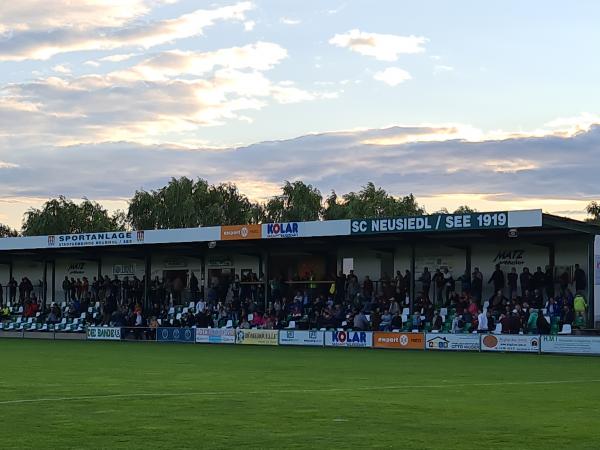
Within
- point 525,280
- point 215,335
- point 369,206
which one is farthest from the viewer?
point 369,206

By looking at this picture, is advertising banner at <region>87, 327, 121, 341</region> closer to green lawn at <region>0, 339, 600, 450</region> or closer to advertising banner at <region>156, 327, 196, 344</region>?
advertising banner at <region>156, 327, 196, 344</region>

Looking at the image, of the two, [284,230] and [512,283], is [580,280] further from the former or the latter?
[284,230]

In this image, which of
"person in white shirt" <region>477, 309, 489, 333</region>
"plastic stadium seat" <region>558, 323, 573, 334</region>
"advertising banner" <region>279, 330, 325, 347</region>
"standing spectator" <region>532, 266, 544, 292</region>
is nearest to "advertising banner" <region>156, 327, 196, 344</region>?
"advertising banner" <region>279, 330, 325, 347</region>

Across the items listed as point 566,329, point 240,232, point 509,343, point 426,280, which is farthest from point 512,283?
point 240,232

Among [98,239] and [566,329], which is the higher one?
[98,239]

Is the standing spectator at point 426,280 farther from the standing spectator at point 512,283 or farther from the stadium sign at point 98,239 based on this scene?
the stadium sign at point 98,239

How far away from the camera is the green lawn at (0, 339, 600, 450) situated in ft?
38.6

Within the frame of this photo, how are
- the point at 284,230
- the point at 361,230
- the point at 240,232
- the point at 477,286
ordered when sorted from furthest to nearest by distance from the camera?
the point at 240,232, the point at 284,230, the point at 361,230, the point at 477,286

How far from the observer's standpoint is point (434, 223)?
42.9m

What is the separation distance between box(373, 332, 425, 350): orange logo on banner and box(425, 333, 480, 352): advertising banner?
1.10 ft

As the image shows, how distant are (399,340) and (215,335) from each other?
31.6ft

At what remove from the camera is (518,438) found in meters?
11.9

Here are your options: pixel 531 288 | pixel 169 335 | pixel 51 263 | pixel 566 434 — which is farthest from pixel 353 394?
pixel 51 263

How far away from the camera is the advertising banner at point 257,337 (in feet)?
145
